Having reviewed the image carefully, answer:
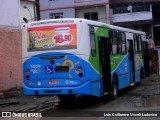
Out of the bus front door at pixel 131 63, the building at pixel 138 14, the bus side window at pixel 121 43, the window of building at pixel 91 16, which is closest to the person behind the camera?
the bus side window at pixel 121 43

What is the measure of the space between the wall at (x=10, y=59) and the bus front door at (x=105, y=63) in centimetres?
760

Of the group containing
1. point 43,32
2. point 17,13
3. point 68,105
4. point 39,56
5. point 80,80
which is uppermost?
point 17,13

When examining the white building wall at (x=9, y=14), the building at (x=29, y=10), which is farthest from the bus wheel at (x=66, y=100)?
the building at (x=29, y=10)

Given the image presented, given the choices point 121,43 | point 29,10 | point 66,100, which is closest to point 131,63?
point 121,43

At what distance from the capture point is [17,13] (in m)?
23.3

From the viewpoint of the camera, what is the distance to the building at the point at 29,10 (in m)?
51.5

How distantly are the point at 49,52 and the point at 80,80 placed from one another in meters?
1.49

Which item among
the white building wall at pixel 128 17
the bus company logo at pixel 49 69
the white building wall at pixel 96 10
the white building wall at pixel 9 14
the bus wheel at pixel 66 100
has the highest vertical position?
the white building wall at pixel 96 10

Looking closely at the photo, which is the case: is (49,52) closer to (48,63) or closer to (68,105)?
(48,63)

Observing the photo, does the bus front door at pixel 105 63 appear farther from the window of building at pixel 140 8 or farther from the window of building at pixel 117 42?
the window of building at pixel 140 8

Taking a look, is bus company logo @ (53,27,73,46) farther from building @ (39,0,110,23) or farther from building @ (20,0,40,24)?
building @ (39,0,110,23)

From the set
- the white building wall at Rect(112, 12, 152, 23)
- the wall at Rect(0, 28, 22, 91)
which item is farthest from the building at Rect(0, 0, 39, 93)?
the white building wall at Rect(112, 12, 152, 23)

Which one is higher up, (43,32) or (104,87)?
(43,32)

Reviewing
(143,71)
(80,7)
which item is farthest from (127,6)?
(143,71)
